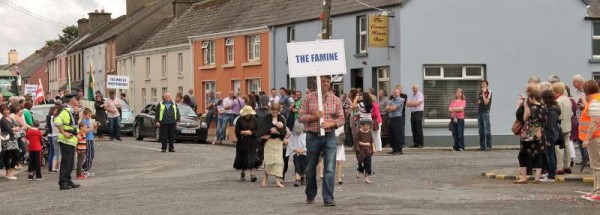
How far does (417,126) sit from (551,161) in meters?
12.1

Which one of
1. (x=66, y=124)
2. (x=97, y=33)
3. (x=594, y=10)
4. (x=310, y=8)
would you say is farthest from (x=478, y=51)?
(x=97, y=33)

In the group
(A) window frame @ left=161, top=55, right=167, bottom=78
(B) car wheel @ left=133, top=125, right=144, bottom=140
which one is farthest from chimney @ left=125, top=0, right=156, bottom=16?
(B) car wheel @ left=133, top=125, right=144, bottom=140

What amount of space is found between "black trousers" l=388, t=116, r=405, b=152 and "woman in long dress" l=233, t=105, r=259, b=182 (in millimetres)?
7656

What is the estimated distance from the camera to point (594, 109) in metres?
15.7

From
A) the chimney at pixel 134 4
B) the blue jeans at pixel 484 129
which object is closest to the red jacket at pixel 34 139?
the blue jeans at pixel 484 129

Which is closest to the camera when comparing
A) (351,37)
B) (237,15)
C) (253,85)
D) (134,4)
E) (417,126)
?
(417,126)

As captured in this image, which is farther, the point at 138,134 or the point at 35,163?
the point at 138,134

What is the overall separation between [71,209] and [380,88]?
20.0 meters

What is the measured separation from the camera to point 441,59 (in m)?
33.2

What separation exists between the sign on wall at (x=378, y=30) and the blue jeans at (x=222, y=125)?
5.83 metres

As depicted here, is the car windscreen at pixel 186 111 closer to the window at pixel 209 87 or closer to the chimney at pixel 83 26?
the window at pixel 209 87

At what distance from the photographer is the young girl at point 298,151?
1914 centimetres

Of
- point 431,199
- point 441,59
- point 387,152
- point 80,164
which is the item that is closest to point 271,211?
point 431,199

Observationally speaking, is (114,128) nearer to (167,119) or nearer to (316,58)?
(167,119)
